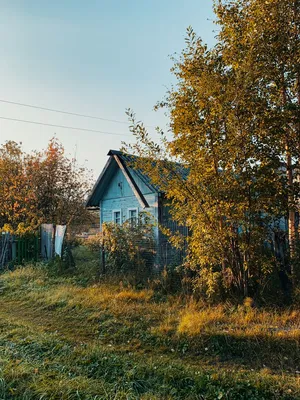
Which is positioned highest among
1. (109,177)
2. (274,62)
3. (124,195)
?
(274,62)

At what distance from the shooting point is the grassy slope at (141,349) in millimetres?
3561

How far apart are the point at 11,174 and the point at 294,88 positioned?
51.8 feet

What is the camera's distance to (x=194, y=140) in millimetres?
6785

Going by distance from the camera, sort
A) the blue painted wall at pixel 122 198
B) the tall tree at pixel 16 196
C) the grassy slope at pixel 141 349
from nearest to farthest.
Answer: the grassy slope at pixel 141 349, the blue painted wall at pixel 122 198, the tall tree at pixel 16 196

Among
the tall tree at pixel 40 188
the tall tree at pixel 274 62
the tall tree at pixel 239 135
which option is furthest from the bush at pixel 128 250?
the tall tree at pixel 40 188

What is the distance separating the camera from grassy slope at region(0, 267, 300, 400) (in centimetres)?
356

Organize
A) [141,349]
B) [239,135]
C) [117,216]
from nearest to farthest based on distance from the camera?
1. [141,349]
2. [239,135]
3. [117,216]

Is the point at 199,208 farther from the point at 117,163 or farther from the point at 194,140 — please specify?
the point at 117,163

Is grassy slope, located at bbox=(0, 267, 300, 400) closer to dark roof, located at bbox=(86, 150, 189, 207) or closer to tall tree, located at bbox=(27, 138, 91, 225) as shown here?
dark roof, located at bbox=(86, 150, 189, 207)

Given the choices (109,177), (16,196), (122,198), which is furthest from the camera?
(16,196)

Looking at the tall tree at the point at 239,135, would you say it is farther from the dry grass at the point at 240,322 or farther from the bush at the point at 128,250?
the bush at the point at 128,250

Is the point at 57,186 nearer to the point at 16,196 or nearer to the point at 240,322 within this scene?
the point at 16,196

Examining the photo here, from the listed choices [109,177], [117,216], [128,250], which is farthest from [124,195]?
[128,250]

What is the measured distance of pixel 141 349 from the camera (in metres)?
5.22
